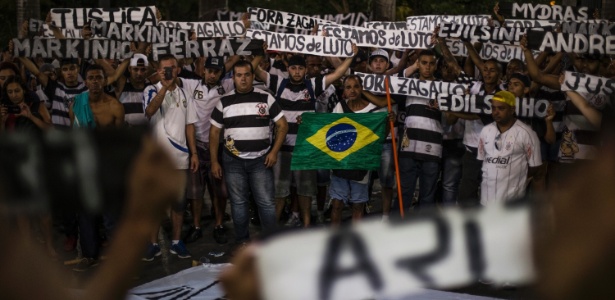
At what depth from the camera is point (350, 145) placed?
920 centimetres

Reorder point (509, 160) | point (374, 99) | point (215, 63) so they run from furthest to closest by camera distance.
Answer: point (215, 63)
point (374, 99)
point (509, 160)

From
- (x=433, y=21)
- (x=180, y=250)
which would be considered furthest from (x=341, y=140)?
(x=433, y=21)

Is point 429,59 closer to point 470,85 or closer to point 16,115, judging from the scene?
point 470,85

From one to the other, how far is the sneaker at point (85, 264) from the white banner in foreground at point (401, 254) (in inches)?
250

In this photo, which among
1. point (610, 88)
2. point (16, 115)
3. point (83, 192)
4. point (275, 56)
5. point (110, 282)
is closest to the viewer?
point (110, 282)

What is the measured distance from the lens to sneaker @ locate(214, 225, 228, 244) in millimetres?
9469

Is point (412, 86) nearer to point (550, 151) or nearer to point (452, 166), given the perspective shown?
point (452, 166)

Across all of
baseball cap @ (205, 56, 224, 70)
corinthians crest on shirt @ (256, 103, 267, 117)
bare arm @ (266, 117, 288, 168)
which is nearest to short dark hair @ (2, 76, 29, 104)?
baseball cap @ (205, 56, 224, 70)

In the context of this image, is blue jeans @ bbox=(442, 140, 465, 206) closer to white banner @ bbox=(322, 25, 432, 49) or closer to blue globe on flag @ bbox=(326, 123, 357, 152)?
blue globe on flag @ bbox=(326, 123, 357, 152)

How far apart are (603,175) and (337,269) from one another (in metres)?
0.84

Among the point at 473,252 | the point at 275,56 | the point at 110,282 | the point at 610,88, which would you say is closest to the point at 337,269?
the point at 473,252

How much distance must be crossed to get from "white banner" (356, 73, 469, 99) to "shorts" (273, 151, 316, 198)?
1.09 metres

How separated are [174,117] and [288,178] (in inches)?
58.9

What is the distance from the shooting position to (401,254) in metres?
2.48
